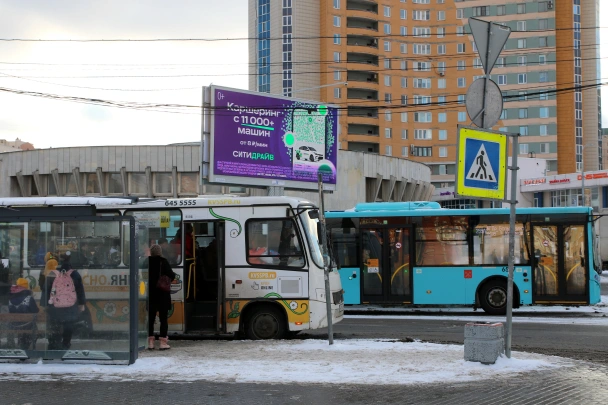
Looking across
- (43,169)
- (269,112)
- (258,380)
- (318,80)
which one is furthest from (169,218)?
(318,80)

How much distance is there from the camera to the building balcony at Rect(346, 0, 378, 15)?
323ft

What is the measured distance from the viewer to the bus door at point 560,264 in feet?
65.7

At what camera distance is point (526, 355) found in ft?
38.5

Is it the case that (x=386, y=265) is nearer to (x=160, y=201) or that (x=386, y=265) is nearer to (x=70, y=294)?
(x=160, y=201)

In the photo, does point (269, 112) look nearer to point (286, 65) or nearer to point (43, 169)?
point (43, 169)

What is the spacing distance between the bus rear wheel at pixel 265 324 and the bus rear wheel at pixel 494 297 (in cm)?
799

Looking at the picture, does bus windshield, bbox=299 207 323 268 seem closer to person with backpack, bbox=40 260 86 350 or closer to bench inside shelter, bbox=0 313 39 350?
person with backpack, bbox=40 260 86 350

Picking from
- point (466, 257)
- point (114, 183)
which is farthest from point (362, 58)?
point (466, 257)

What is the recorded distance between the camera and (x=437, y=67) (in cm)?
10200

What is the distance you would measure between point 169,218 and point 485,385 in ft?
24.7

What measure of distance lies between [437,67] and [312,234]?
91174 millimetres

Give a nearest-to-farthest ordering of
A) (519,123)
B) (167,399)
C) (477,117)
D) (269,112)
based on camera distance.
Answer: (167,399), (477,117), (269,112), (519,123)

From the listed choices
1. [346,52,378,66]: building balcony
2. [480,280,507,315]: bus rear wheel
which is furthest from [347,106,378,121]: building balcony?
[480,280,507,315]: bus rear wheel

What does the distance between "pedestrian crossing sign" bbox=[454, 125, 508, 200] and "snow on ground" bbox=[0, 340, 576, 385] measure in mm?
2410
